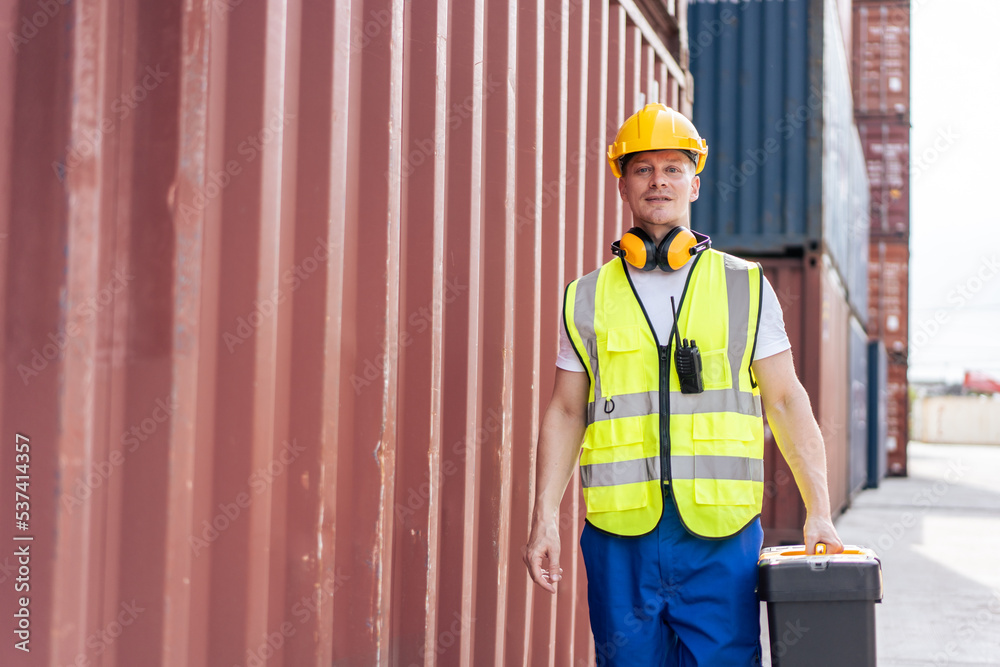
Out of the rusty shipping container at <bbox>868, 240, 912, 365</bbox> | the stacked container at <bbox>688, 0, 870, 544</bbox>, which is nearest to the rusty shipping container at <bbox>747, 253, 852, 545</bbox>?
the stacked container at <bbox>688, 0, 870, 544</bbox>

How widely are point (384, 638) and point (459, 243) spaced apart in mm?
1135

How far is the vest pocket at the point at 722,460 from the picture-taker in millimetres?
2307

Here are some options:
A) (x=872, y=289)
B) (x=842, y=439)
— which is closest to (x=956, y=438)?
(x=872, y=289)

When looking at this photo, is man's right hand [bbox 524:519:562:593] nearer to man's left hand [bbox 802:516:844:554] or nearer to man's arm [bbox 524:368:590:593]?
man's arm [bbox 524:368:590:593]

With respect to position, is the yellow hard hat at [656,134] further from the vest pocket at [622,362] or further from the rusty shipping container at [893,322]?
the rusty shipping container at [893,322]

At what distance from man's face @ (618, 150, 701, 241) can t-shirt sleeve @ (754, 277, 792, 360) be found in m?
0.32

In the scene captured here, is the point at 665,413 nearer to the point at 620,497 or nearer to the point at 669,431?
the point at 669,431

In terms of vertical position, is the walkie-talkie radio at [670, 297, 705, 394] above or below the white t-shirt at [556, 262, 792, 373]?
below

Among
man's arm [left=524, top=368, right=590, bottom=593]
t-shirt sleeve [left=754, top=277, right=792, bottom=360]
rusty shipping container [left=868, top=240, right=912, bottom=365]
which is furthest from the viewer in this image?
rusty shipping container [left=868, top=240, right=912, bottom=365]

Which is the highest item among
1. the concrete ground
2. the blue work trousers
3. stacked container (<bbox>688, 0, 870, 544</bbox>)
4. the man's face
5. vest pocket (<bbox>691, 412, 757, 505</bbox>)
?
stacked container (<bbox>688, 0, 870, 544</bbox>)

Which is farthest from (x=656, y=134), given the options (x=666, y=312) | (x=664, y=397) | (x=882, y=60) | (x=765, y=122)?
(x=882, y=60)

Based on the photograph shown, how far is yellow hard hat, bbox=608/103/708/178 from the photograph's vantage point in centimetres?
252

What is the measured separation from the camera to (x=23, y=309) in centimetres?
158

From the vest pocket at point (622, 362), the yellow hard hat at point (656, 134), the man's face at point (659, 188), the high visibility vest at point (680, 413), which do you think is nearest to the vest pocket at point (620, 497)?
the high visibility vest at point (680, 413)
